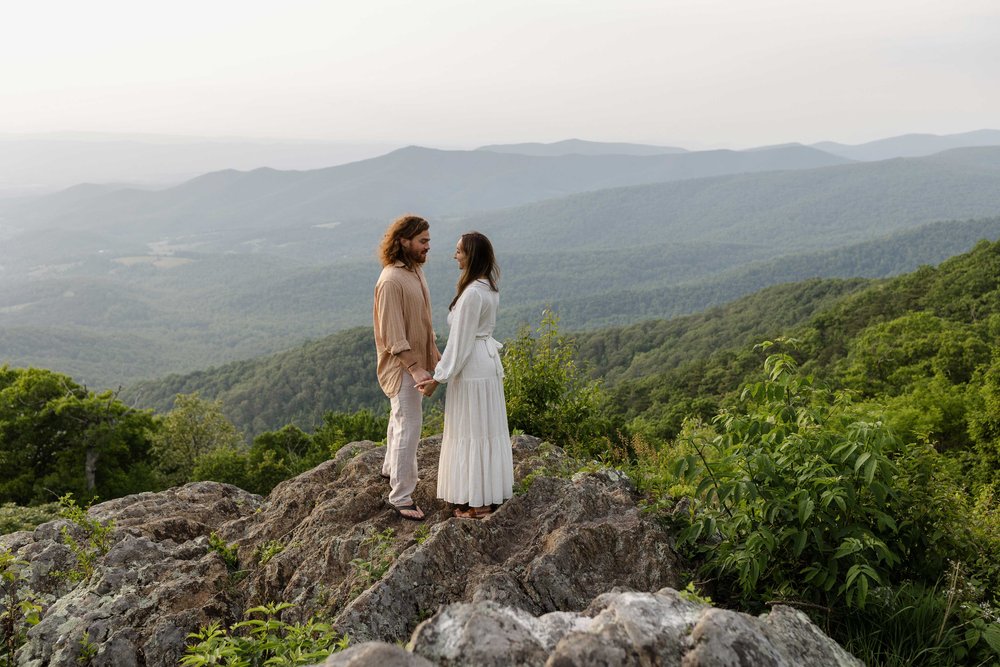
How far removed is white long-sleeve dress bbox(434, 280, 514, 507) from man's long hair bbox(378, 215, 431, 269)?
63cm

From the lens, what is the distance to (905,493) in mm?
3775

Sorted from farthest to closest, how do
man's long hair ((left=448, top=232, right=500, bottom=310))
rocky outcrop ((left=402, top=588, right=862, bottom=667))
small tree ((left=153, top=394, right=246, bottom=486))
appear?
small tree ((left=153, top=394, right=246, bottom=486)), man's long hair ((left=448, top=232, right=500, bottom=310)), rocky outcrop ((left=402, top=588, right=862, bottom=667))

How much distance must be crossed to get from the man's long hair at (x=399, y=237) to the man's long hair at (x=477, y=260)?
0.44m

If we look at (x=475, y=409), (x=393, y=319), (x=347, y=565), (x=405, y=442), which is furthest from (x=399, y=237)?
(x=347, y=565)

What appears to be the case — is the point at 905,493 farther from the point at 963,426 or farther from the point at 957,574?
the point at 963,426

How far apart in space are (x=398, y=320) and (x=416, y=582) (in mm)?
1993

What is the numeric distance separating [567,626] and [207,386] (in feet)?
287

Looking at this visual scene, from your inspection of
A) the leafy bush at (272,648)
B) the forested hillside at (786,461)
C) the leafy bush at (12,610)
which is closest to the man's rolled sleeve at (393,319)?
the forested hillside at (786,461)

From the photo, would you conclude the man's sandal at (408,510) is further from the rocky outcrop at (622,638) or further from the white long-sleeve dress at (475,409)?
the rocky outcrop at (622,638)

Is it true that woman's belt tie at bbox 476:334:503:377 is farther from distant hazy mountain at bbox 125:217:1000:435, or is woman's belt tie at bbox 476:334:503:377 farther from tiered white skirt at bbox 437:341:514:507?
distant hazy mountain at bbox 125:217:1000:435

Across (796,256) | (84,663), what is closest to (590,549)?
(84,663)

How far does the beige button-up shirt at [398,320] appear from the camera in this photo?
16.3 feet

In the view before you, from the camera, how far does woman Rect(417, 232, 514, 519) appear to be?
15.9 feet

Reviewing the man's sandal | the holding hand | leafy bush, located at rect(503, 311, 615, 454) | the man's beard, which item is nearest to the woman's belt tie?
the holding hand
